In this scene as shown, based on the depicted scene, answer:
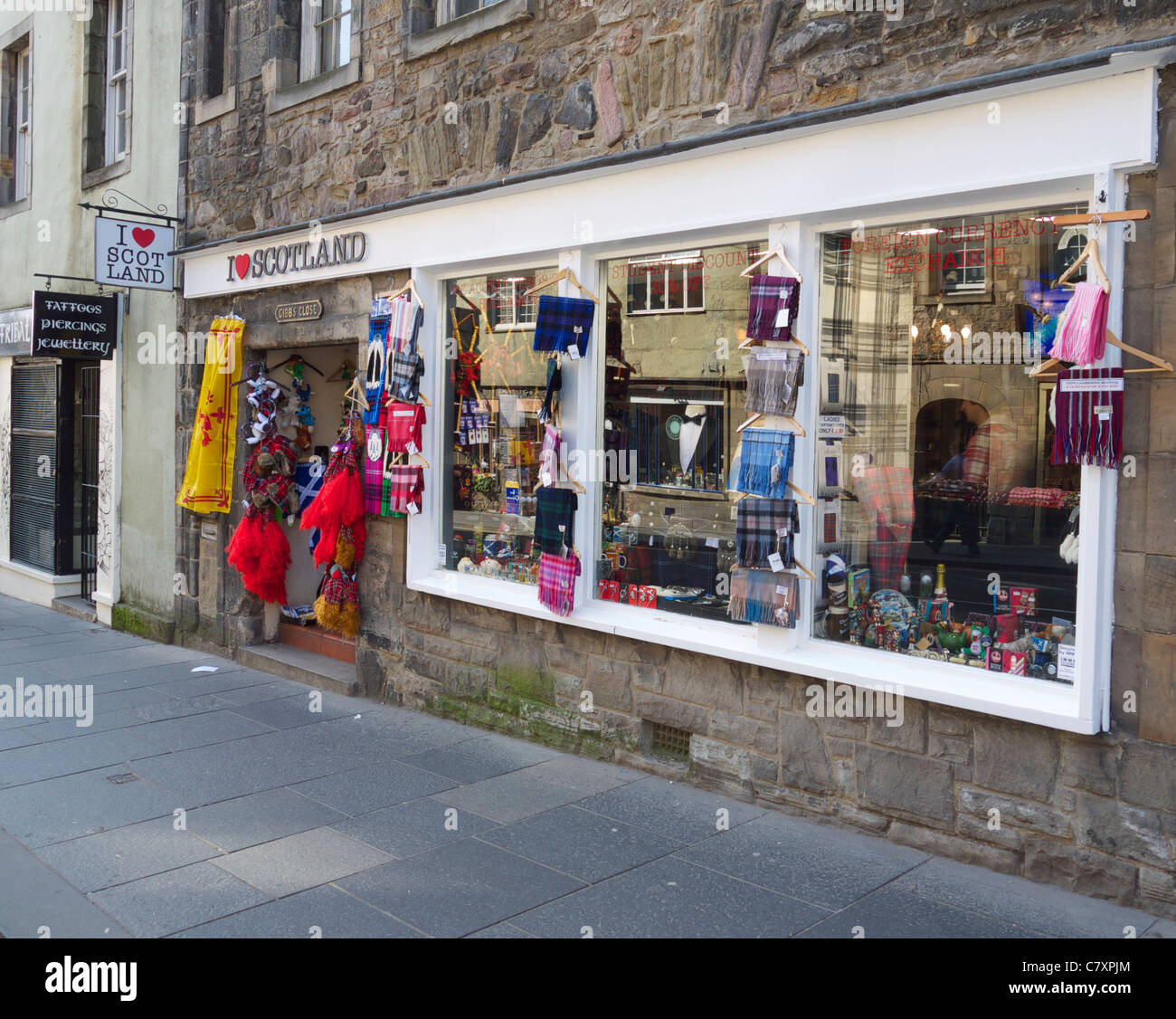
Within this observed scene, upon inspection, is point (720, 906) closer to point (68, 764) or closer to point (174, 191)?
point (68, 764)

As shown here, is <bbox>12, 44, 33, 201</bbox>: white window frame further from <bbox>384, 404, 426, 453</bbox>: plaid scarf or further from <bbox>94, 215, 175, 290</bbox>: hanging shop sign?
<bbox>384, 404, 426, 453</bbox>: plaid scarf

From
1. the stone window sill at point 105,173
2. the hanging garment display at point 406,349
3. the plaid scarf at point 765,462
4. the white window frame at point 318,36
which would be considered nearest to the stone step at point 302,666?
the hanging garment display at point 406,349

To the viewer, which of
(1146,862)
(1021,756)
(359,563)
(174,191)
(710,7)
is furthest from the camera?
(174,191)

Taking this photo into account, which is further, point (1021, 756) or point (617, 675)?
point (617, 675)

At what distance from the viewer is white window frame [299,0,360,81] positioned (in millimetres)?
9023

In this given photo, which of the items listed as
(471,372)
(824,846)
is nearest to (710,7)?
(471,372)

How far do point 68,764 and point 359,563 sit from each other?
2.53 m

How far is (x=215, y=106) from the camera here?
32.6 feet

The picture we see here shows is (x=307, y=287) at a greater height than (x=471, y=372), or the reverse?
(x=307, y=287)

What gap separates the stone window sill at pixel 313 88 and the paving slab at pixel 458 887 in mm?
5902

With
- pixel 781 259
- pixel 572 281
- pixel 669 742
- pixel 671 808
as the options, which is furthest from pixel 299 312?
pixel 671 808

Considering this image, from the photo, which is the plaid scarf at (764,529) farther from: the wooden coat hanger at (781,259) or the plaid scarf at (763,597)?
the wooden coat hanger at (781,259)

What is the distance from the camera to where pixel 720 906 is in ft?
15.4

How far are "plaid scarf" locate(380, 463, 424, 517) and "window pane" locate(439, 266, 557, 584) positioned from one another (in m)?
0.22
